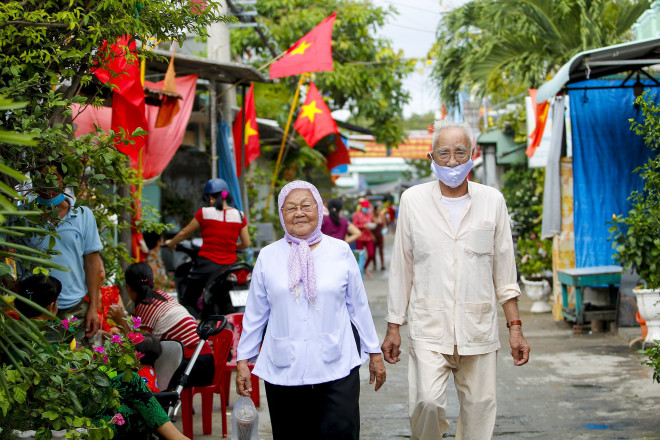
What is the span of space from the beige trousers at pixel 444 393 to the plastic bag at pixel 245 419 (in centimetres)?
88

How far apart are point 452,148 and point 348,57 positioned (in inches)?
637

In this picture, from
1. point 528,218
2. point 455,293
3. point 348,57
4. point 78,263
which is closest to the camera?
point 455,293

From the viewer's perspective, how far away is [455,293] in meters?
4.47

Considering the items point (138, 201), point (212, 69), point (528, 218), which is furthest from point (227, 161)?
point (528, 218)

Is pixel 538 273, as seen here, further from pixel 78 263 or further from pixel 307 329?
pixel 307 329

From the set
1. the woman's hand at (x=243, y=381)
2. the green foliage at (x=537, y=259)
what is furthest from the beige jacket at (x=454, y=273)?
the green foliage at (x=537, y=259)

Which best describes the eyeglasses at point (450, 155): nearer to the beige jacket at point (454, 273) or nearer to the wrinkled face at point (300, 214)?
the beige jacket at point (454, 273)

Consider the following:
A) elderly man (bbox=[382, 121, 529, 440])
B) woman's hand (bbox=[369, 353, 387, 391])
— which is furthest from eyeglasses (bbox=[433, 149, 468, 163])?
woman's hand (bbox=[369, 353, 387, 391])

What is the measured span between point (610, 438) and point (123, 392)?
3.44 meters

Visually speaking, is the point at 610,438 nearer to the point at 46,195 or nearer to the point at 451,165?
the point at 451,165

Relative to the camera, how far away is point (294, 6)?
20172 mm

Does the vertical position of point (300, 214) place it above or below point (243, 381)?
above

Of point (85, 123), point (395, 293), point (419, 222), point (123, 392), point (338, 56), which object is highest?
point (338, 56)

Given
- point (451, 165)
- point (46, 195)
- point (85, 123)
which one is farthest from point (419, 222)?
point (85, 123)
